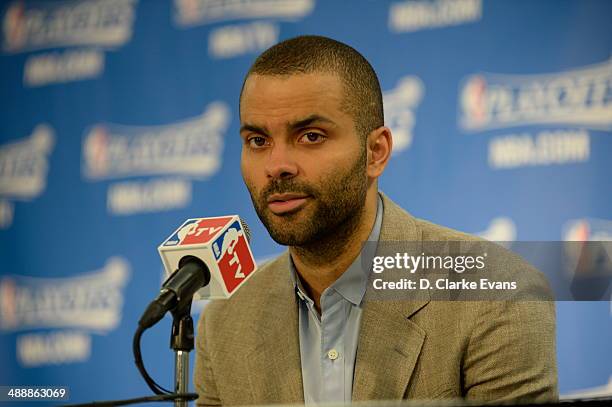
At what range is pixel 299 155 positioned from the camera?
93.3 inches

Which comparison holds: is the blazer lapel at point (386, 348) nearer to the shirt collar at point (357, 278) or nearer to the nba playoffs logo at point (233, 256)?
the shirt collar at point (357, 278)

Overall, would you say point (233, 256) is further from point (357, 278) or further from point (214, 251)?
point (357, 278)

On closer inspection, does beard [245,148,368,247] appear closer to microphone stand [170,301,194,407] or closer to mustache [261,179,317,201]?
mustache [261,179,317,201]

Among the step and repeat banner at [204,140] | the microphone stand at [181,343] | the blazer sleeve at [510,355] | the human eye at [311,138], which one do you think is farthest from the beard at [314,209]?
the step and repeat banner at [204,140]

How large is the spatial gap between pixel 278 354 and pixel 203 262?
0.74 metres

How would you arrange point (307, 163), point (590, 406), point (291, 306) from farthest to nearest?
1. point (291, 306)
2. point (307, 163)
3. point (590, 406)

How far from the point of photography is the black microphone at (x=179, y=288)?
1705mm

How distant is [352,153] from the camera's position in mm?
2471

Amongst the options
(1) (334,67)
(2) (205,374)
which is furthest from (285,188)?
(2) (205,374)

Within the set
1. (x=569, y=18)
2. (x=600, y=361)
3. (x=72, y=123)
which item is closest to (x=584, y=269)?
(x=600, y=361)

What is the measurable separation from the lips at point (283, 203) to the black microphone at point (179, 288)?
49 centimetres

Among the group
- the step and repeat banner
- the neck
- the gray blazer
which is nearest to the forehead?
the neck

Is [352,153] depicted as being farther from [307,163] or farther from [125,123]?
[125,123]

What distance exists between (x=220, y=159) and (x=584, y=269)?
2.03 m
